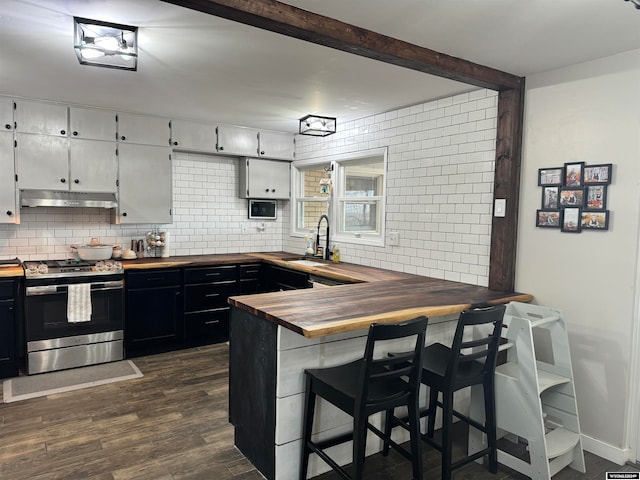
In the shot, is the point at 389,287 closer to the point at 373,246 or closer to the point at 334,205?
the point at 373,246

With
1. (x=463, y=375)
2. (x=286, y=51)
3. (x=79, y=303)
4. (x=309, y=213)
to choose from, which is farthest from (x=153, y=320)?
(x=463, y=375)

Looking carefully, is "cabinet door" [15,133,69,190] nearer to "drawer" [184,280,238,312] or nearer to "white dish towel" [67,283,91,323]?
"white dish towel" [67,283,91,323]

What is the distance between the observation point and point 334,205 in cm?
489

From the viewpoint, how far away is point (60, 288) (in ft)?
12.5

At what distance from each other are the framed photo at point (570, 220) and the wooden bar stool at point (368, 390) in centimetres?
139

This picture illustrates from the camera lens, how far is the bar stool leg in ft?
7.43

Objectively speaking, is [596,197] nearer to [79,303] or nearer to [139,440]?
[139,440]

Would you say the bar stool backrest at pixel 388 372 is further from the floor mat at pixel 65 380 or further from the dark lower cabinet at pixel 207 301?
the dark lower cabinet at pixel 207 301

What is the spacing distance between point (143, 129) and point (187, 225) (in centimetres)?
119

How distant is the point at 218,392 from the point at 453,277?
2128 mm

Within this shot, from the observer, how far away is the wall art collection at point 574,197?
266 centimetres

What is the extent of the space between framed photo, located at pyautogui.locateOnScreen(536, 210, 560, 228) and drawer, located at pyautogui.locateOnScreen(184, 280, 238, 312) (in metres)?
3.13

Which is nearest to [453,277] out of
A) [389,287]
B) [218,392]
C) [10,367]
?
[389,287]

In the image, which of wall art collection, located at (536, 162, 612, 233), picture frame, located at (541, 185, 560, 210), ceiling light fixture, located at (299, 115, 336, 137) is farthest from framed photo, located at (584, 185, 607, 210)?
ceiling light fixture, located at (299, 115, 336, 137)
